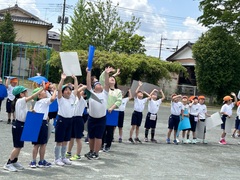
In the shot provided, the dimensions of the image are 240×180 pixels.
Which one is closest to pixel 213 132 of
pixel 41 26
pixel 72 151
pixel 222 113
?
pixel 222 113

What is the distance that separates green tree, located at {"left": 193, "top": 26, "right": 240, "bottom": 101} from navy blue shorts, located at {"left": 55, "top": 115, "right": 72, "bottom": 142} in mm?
25852

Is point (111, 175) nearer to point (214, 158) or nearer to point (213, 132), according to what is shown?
point (214, 158)

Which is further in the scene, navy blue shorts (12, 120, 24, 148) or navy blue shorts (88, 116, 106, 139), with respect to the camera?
navy blue shorts (88, 116, 106, 139)

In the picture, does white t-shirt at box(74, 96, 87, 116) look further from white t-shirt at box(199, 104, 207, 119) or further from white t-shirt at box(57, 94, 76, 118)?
white t-shirt at box(199, 104, 207, 119)

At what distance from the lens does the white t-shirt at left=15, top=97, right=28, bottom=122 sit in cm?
701

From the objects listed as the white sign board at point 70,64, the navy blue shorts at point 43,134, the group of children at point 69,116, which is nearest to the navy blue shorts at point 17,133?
the group of children at point 69,116

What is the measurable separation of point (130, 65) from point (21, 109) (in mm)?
24063

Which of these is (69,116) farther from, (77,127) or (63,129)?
(77,127)

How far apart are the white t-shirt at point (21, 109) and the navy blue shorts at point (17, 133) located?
94mm

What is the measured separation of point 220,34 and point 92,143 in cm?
2622

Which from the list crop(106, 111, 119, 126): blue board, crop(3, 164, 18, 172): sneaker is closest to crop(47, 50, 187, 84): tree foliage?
crop(106, 111, 119, 126): blue board

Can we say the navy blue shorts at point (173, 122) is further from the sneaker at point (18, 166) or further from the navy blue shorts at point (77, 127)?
the sneaker at point (18, 166)

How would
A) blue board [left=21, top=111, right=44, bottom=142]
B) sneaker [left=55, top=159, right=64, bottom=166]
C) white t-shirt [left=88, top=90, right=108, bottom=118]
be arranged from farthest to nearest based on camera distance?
white t-shirt [left=88, top=90, right=108, bottom=118] → sneaker [left=55, top=159, right=64, bottom=166] → blue board [left=21, top=111, right=44, bottom=142]

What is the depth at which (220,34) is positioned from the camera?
107 ft
